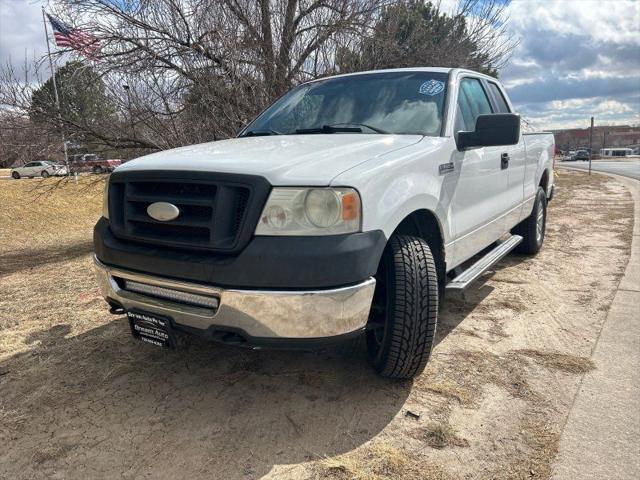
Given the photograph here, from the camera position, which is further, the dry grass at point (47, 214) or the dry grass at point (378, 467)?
the dry grass at point (47, 214)


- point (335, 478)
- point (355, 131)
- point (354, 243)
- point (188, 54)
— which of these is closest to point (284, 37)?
point (188, 54)

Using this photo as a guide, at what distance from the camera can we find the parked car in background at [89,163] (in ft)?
27.0

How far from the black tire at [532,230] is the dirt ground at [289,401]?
132 cm

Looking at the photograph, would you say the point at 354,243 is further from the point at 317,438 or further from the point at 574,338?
the point at 574,338

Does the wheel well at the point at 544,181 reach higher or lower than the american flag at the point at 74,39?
lower

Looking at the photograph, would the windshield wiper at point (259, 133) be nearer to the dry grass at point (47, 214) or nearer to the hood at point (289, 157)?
the hood at point (289, 157)

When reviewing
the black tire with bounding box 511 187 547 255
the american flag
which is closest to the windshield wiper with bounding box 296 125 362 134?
the black tire with bounding box 511 187 547 255

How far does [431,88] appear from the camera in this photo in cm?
355

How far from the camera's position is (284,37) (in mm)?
8000

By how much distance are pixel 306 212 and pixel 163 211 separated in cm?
72

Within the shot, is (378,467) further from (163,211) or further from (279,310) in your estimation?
(163,211)

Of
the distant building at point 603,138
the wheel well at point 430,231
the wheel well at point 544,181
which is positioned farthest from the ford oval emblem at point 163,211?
the distant building at point 603,138

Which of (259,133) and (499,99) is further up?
(499,99)

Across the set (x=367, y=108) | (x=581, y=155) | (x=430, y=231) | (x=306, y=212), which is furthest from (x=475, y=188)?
(x=581, y=155)
